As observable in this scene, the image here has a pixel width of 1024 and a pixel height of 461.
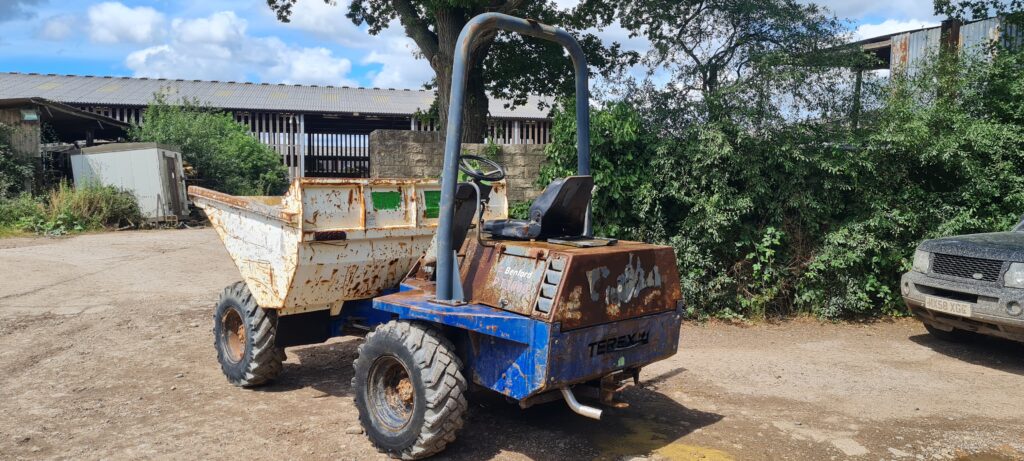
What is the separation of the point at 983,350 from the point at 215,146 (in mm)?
20881

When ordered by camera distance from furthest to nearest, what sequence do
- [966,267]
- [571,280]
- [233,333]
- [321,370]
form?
[966,267], [321,370], [233,333], [571,280]

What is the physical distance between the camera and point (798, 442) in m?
4.69

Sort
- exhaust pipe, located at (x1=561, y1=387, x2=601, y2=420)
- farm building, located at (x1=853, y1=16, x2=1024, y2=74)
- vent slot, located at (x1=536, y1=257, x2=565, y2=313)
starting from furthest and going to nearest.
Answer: farm building, located at (x1=853, y1=16, x2=1024, y2=74)
exhaust pipe, located at (x1=561, y1=387, x2=601, y2=420)
vent slot, located at (x1=536, y1=257, x2=565, y2=313)

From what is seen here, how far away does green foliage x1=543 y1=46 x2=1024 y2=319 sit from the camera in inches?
343

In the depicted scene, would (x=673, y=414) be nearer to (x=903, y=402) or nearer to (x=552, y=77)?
(x=903, y=402)

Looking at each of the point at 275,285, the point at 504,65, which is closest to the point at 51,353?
the point at 275,285

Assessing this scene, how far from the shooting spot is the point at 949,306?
700cm

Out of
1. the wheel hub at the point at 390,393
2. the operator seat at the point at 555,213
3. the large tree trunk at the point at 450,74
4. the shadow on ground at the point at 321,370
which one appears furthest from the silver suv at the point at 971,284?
the large tree trunk at the point at 450,74

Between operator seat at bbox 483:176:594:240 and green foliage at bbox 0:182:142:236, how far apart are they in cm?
1494

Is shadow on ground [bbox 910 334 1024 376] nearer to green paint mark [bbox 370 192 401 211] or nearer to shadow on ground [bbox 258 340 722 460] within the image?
shadow on ground [bbox 258 340 722 460]

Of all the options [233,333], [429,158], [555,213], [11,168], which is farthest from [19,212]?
[555,213]

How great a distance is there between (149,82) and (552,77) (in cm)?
2316

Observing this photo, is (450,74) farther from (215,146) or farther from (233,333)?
(215,146)

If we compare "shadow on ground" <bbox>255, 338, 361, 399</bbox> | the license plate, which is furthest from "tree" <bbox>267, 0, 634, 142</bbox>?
the license plate
